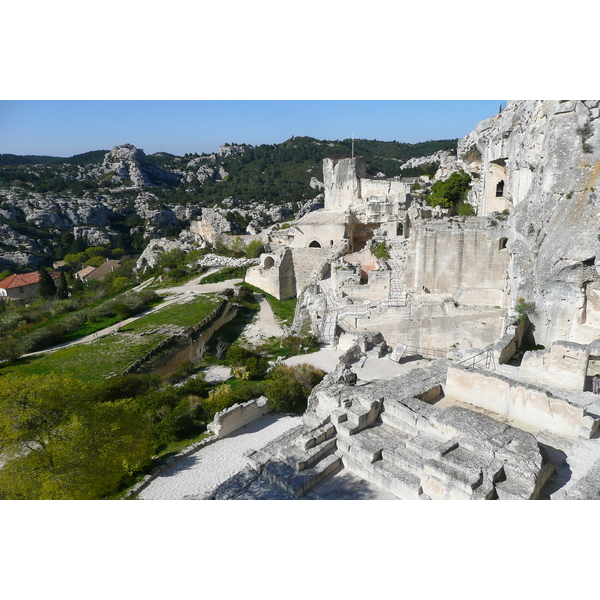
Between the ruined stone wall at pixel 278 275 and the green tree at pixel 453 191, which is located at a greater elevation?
the green tree at pixel 453 191

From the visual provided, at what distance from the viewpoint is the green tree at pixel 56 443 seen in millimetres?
Result: 6887

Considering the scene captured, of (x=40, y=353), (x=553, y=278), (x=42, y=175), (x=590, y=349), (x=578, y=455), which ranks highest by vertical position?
(x=42, y=175)

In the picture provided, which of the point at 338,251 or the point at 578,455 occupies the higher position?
the point at 338,251

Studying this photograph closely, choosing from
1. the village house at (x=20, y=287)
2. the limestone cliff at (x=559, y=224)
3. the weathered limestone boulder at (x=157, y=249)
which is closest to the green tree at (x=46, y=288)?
the village house at (x=20, y=287)

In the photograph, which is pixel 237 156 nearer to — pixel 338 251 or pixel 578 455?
pixel 338 251

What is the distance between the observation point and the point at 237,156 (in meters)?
91.6

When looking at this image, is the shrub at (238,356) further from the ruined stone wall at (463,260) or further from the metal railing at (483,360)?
the metal railing at (483,360)

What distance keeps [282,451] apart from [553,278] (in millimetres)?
9250

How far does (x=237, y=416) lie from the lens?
10875 millimetres

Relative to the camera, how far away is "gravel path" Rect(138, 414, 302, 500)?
8.20 meters

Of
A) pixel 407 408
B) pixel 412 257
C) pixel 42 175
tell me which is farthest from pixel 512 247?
pixel 42 175

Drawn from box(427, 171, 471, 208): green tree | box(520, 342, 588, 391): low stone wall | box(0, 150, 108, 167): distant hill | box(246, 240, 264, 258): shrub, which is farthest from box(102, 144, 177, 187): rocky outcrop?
box(520, 342, 588, 391): low stone wall

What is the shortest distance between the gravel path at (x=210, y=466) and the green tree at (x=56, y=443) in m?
0.89

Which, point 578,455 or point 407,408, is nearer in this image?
point 578,455
